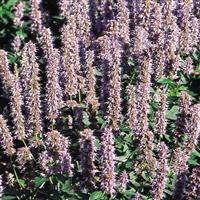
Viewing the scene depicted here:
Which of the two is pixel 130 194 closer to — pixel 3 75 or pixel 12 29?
pixel 3 75

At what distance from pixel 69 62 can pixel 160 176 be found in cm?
229

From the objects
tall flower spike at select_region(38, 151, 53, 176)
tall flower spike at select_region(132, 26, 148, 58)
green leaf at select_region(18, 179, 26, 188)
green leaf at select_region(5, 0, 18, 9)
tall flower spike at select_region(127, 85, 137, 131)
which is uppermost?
green leaf at select_region(5, 0, 18, 9)

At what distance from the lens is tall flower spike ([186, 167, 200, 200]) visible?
17.5 feet

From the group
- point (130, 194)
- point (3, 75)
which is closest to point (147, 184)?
point (130, 194)

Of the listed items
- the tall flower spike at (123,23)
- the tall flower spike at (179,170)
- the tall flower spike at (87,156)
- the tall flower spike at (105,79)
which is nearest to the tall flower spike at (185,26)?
the tall flower spike at (123,23)

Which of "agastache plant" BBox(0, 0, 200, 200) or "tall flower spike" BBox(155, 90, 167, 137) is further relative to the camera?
"tall flower spike" BBox(155, 90, 167, 137)

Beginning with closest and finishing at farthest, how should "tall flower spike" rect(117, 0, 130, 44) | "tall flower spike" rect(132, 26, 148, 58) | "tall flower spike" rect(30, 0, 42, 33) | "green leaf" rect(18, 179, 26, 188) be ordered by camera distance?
"green leaf" rect(18, 179, 26, 188)
"tall flower spike" rect(132, 26, 148, 58)
"tall flower spike" rect(117, 0, 130, 44)
"tall flower spike" rect(30, 0, 42, 33)

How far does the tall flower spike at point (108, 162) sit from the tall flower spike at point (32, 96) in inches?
62.6

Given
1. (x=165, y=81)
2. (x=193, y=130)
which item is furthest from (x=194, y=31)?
(x=193, y=130)

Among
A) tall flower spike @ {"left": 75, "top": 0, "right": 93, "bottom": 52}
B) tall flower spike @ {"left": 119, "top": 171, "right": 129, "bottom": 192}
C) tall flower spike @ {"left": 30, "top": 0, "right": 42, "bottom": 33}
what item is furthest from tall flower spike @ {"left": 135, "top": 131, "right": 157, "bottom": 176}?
tall flower spike @ {"left": 30, "top": 0, "right": 42, "bottom": 33}

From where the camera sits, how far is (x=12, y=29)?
11.0 meters

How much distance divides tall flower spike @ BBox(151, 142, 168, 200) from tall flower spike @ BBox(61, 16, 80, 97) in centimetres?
186

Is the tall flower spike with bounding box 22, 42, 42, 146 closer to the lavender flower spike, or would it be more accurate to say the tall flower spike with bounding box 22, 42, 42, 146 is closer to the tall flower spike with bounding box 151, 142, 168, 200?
the lavender flower spike

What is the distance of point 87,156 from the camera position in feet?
18.4
